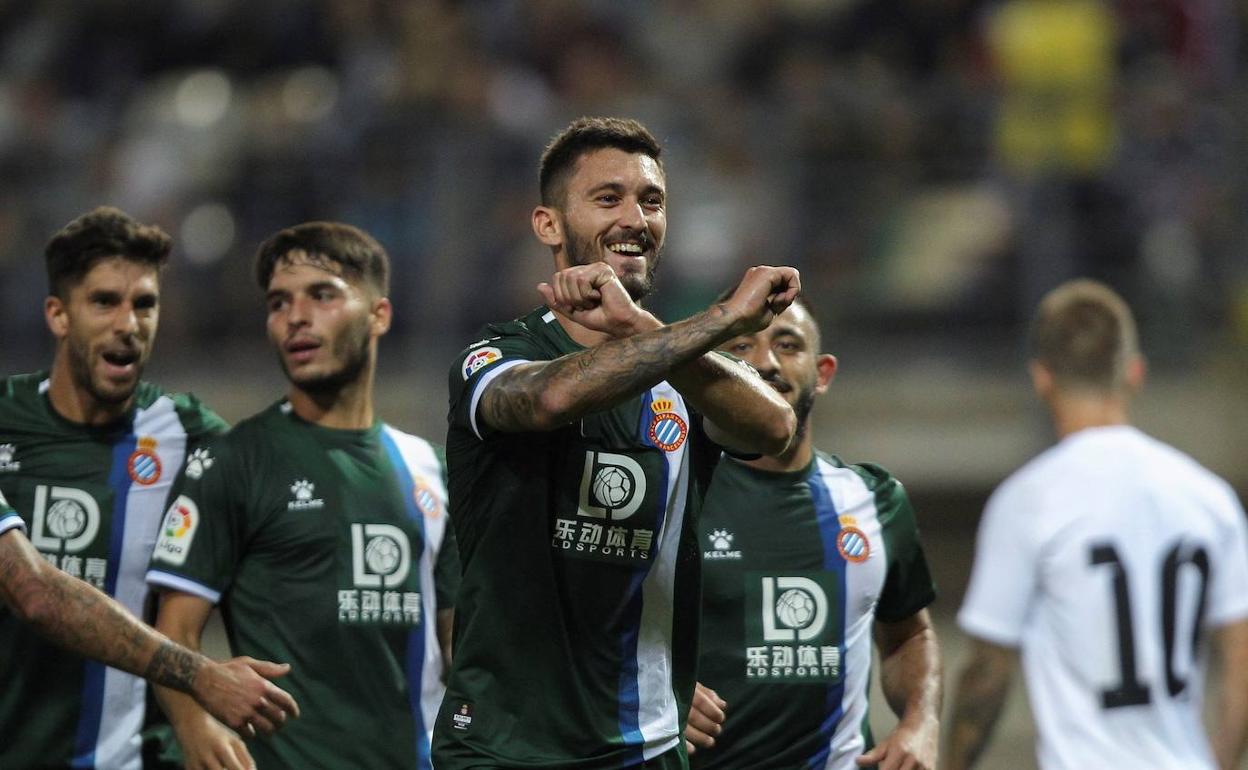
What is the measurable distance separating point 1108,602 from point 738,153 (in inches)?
259

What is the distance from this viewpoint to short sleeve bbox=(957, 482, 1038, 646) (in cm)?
540

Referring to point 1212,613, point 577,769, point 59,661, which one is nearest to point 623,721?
point 577,769

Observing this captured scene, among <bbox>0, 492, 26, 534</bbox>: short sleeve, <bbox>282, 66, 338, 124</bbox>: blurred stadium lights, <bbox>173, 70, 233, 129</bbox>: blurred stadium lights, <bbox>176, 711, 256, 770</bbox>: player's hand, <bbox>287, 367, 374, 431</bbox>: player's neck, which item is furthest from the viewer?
<bbox>173, 70, 233, 129</bbox>: blurred stadium lights

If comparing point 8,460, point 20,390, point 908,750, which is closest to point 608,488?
point 908,750

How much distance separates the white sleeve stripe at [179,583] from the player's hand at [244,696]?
71cm

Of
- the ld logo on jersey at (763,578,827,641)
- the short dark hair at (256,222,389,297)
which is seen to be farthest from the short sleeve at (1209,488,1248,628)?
the short dark hair at (256,222,389,297)

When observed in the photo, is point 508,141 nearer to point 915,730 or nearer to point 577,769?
point 915,730

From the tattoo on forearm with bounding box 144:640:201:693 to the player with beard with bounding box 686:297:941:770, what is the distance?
5.32 feet

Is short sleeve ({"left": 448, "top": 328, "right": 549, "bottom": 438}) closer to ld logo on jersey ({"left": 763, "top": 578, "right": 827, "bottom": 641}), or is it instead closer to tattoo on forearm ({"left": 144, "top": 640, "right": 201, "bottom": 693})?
tattoo on forearm ({"left": 144, "top": 640, "right": 201, "bottom": 693})

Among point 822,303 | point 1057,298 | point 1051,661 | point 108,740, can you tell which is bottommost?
point 108,740

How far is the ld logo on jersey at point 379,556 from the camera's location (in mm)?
6062

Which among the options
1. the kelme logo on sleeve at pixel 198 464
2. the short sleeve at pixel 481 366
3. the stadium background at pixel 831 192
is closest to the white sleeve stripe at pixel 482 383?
the short sleeve at pixel 481 366

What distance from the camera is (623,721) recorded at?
4609 mm

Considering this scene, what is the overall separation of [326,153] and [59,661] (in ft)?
20.3
